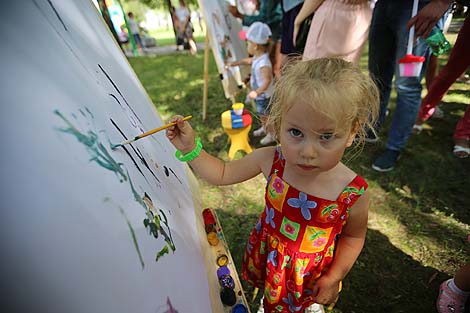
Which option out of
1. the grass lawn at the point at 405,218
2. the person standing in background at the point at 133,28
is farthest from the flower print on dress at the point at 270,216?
the person standing in background at the point at 133,28

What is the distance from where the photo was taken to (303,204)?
35.3 inches

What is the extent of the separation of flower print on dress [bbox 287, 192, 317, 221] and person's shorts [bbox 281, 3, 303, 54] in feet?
5.41

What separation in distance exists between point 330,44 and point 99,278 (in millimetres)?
1760

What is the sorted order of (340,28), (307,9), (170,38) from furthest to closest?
1. (170,38)
2. (307,9)
3. (340,28)

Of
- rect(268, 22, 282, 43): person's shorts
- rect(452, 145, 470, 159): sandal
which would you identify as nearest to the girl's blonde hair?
rect(452, 145, 470, 159): sandal

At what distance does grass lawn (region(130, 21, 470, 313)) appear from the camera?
1.47 metres

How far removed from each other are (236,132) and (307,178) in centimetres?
159

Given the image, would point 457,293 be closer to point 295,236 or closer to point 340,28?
point 295,236

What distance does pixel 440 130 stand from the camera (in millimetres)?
2691

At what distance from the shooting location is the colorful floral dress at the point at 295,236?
89 cm

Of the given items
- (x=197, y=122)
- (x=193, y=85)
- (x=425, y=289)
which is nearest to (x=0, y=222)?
(x=425, y=289)

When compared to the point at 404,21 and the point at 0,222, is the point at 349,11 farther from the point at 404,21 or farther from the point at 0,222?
the point at 0,222

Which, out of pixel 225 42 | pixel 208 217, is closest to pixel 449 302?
pixel 208 217

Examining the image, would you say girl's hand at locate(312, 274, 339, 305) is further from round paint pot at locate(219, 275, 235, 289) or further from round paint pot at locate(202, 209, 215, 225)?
round paint pot at locate(202, 209, 215, 225)
